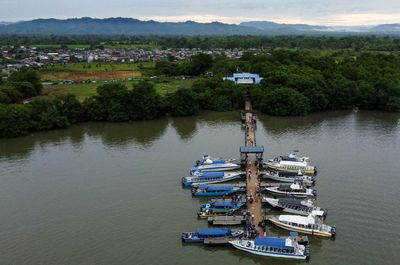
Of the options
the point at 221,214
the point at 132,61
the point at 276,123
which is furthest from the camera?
the point at 132,61

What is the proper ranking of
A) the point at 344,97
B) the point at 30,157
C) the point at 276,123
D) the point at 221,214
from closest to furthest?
the point at 221,214 → the point at 30,157 → the point at 276,123 → the point at 344,97

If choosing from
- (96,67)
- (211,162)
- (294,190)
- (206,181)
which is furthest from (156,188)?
(96,67)

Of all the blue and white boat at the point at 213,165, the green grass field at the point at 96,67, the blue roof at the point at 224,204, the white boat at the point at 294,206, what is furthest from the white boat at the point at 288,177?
the green grass field at the point at 96,67

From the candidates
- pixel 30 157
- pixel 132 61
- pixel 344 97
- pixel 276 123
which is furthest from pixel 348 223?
pixel 132 61

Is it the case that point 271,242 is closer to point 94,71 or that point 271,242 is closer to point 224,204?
point 224,204

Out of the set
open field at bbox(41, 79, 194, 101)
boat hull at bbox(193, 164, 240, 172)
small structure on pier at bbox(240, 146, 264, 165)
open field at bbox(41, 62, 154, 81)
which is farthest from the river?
open field at bbox(41, 62, 154, 81)

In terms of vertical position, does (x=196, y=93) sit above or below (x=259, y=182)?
above

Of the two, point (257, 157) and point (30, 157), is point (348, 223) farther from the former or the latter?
point (30, 157)
